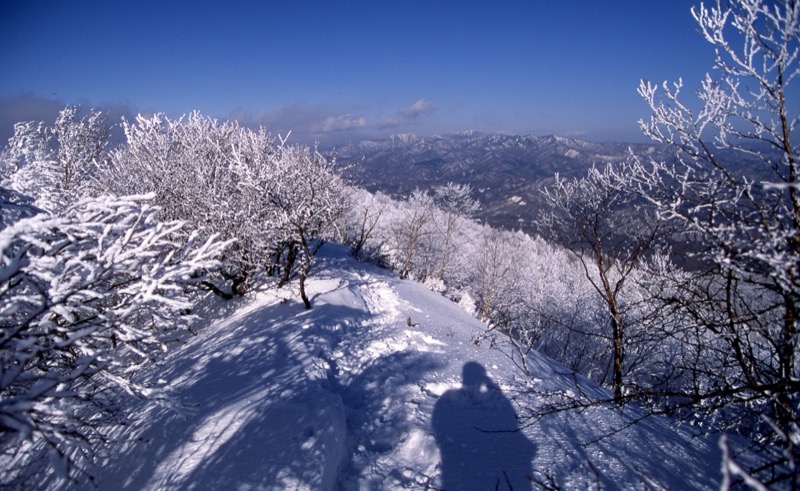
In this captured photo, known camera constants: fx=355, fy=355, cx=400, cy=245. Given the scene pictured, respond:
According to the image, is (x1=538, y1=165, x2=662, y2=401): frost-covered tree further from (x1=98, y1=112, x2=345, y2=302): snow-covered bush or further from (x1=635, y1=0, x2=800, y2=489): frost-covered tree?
(x1=98, y1=112, x2=345, y2=302): snow-covered bush

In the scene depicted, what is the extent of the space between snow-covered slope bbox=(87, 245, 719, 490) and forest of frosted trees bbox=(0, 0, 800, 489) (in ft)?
1.73

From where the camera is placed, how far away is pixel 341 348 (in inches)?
279

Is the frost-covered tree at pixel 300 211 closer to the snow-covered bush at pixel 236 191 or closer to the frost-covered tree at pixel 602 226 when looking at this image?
the snow-covered bush at pixel 236 191

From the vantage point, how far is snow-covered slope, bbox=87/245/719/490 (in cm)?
391

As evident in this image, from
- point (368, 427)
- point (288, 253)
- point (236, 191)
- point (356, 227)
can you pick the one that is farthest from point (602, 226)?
point (356, 227)

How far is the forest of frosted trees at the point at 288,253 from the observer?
252 cm

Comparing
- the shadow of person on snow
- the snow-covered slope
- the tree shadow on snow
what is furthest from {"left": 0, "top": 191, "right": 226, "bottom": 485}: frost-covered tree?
the shadow of person on snow

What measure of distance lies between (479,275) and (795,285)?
3703 centimetres

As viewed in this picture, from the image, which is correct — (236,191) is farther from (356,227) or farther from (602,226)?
(356,227)

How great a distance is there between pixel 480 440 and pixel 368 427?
154cm

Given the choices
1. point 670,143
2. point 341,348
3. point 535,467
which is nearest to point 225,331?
point 341,348

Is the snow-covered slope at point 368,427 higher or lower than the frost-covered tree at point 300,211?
lower

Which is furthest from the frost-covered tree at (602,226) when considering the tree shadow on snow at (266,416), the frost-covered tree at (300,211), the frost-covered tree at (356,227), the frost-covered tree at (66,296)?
the frost-covered tree at (356,227)

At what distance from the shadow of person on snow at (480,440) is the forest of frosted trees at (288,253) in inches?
32.3
